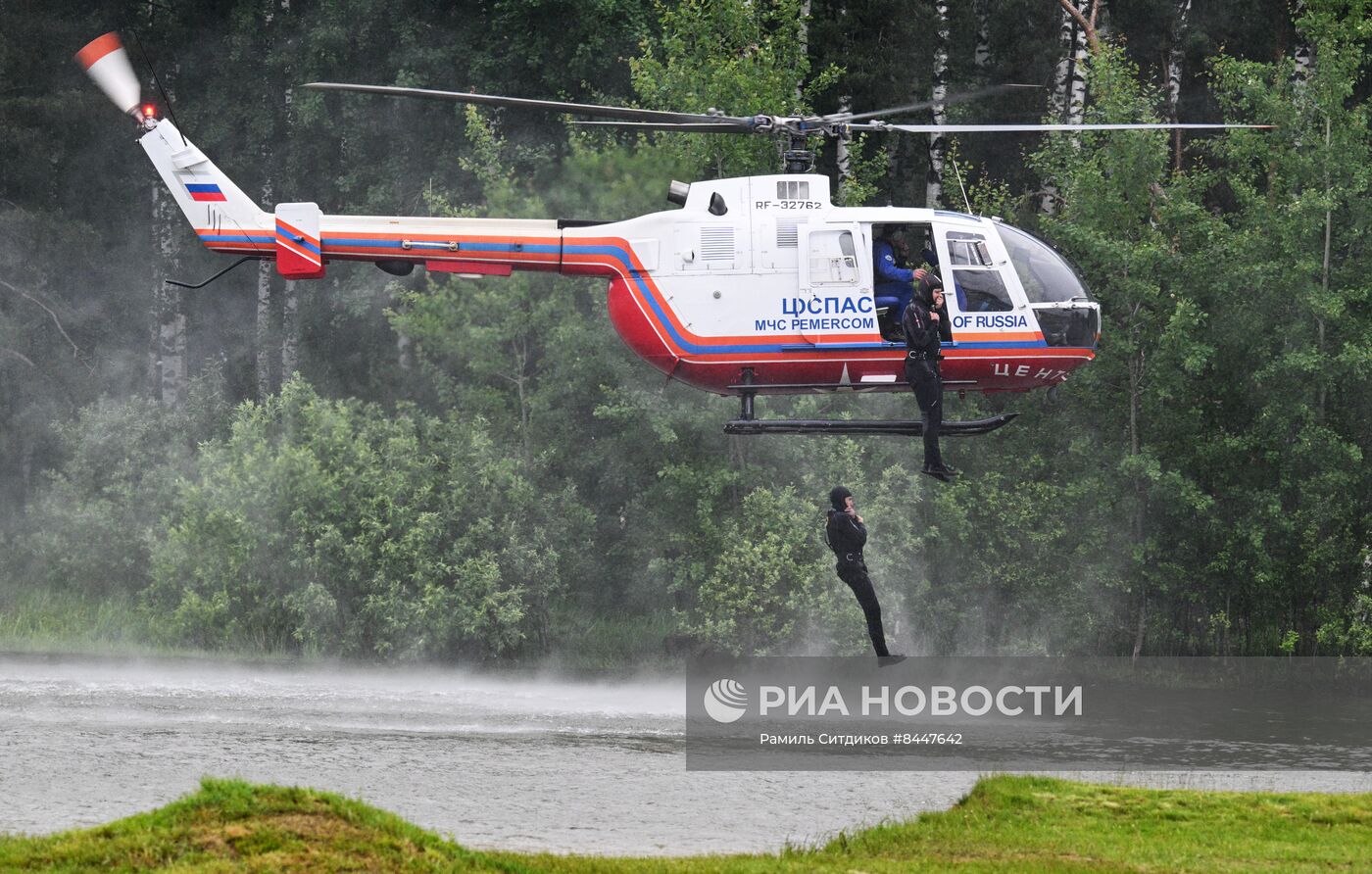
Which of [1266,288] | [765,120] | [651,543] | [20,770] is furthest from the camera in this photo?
[651,543]

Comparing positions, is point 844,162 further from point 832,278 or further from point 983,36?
point 832,278

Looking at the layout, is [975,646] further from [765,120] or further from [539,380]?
[765,120]

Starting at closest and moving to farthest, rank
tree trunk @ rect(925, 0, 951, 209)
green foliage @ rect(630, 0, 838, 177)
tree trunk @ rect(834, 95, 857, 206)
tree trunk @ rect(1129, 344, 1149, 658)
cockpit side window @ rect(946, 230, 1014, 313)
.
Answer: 1. cockpit side window @ rect(946, 230, 1014, 313)
2. green foliage @ rect(630, 0, 838, 177)
3. tree trunk @ rect(834, 95, 857, 206)
4. tree trunk @ rect(1129, 344, 1149, 658)
5. tree trunk @ rect(925, 0, 951, 209)

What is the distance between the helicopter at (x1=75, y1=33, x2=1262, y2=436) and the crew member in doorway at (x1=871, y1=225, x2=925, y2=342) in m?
0.07

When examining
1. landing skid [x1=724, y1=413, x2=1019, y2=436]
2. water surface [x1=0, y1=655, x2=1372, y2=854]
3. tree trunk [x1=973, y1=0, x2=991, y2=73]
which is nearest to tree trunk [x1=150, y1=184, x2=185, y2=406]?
water surface [x1=0, y1=655, x2=1372, y2=854]

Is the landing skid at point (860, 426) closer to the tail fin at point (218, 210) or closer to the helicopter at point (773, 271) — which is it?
the helicopter at point (773, 271)

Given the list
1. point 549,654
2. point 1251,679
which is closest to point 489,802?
point 549,654

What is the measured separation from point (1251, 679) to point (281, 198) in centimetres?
2301

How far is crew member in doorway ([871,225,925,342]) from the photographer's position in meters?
17.7

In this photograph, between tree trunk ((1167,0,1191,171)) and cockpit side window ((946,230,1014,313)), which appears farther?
tree trunk ((1167,0,1191,171))

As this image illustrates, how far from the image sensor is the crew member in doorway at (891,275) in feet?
58.1

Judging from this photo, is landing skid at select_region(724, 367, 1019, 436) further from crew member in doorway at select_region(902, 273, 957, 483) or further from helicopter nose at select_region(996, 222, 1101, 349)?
helicopter nose at select_region(996, 222, 1101, 349)

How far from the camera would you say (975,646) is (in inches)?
1278

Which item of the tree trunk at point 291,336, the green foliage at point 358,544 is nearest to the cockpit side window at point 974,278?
the green foliage at point 358,544
